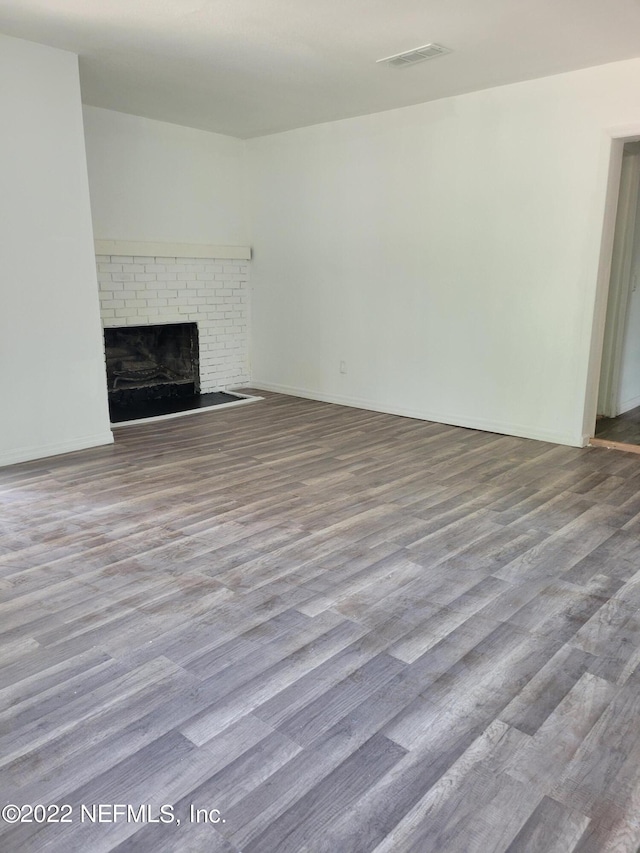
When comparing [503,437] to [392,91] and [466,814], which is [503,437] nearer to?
[392,91]

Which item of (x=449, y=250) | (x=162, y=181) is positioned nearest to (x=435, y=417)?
(x=449, y=250)

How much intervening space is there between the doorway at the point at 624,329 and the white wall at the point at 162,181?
3.66 m

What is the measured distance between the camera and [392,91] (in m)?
4.74

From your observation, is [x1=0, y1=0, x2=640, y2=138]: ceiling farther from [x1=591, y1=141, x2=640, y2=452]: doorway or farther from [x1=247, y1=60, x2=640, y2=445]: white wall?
[x1=591, y1=141, x2=640, y2=452]: doorway

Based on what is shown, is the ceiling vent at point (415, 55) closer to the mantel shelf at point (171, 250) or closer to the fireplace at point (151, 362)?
the mantel shelf at point (171, 250)

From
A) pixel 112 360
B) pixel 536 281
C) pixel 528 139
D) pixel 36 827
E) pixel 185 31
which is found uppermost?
pixel 185 31

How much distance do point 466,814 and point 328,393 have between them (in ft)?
16.1

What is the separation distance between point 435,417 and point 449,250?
139 cm

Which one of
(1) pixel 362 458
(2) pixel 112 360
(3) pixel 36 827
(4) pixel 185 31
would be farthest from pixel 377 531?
(2) pixel 112 360

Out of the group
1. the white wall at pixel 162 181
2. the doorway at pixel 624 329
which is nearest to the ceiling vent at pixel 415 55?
the doorway at pixel 624 329

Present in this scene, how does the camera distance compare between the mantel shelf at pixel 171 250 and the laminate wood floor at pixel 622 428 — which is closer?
the laminate wood floor at pixel 622 428

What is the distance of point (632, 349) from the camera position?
18.1 ft

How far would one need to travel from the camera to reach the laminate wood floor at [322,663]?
148 cm

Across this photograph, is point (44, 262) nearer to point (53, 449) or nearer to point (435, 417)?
point (53, 449)
